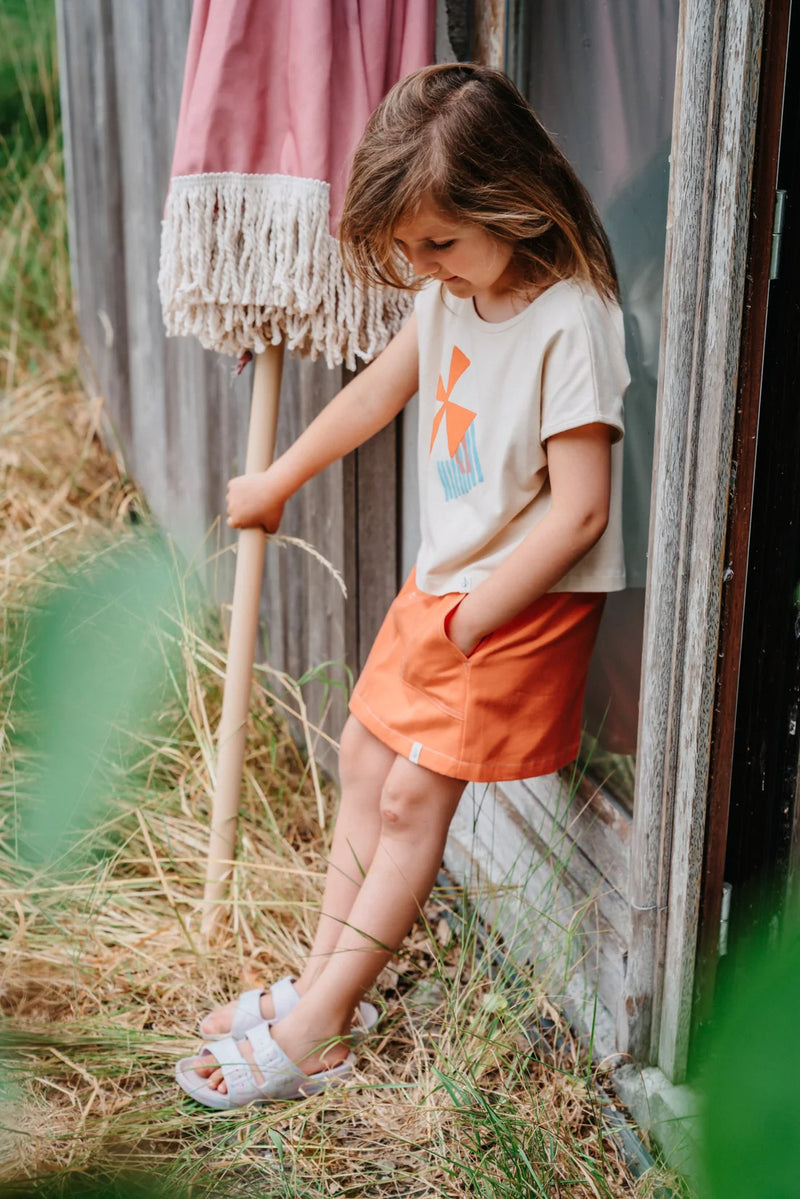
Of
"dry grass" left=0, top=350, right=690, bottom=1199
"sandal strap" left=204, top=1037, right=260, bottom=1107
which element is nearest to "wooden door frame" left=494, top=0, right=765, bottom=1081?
"dry grass" left=0, top=350, right=690, bottom=1199

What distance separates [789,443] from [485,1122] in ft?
2.92

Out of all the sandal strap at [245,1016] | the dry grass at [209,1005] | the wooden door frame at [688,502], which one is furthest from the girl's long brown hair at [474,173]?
the sandal strap at [245,1016]

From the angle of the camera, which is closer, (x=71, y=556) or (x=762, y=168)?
(x=762, y=168)

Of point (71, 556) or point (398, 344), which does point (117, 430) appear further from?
point (398, 344)

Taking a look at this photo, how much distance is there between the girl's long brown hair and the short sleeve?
61 mm

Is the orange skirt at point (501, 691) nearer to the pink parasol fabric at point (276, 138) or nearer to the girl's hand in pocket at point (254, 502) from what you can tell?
the girl's hand in pocket at point (254, 502)

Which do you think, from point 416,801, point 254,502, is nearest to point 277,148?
point 254,502

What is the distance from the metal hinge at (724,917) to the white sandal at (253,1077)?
55cm

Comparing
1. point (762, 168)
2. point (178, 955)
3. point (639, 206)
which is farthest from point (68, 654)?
point (762, 168)

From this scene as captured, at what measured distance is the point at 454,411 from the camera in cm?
154

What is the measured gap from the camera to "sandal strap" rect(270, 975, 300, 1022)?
5.58ft

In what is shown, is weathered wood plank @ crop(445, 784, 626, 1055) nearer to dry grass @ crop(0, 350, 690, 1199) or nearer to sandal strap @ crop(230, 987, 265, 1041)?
dry grass @ crop(0, 350, 690, 1199)

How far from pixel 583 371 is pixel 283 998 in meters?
1.00

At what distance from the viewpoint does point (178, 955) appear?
1940 millimetres
